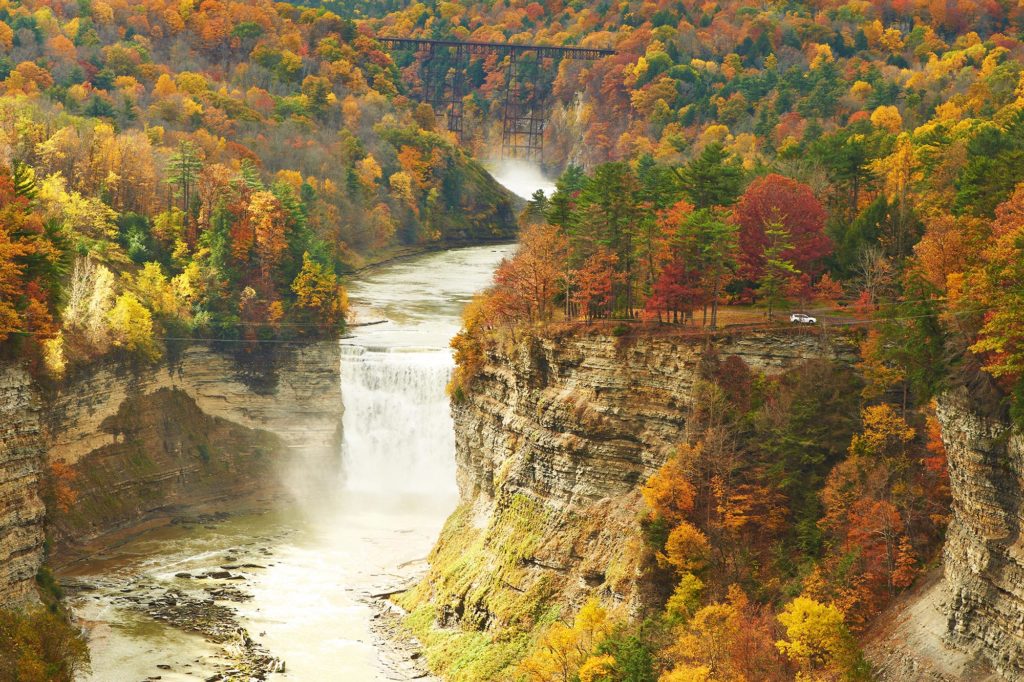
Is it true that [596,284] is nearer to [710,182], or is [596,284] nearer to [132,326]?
[710,182]

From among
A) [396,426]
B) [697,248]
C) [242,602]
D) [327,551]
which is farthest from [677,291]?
[396,426]

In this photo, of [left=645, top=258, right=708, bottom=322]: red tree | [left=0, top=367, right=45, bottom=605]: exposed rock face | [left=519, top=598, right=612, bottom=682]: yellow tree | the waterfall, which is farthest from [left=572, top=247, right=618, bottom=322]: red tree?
the waterfall

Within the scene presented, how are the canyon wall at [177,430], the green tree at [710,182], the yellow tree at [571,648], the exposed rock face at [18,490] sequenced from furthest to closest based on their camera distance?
the canyon wall at [177,430] → the green tree at [710,182] → the exposed rock face at [18,490] → the yellow tree at [571,648]

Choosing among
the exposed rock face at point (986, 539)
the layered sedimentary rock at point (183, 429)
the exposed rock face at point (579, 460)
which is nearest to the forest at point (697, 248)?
the exposed rock face at point (579, 460)

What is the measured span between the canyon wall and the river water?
7.51ft

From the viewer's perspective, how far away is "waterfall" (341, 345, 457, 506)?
389 feet

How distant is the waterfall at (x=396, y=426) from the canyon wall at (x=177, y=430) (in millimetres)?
1663

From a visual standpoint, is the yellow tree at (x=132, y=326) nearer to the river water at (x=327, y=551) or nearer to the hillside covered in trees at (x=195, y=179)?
the hillside covered in trees at (x=195, y=179)

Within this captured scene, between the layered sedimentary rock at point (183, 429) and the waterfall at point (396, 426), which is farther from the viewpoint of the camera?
the waterfall at point (396, 426)

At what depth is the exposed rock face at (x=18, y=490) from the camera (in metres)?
74.6

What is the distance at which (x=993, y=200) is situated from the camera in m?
79.7

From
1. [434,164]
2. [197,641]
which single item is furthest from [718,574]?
[434,164]

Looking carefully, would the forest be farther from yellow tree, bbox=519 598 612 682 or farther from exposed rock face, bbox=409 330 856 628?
exposed rock face, bbox=409 330 856 628

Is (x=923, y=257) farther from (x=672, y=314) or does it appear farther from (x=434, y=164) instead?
(x=434, y=164)
